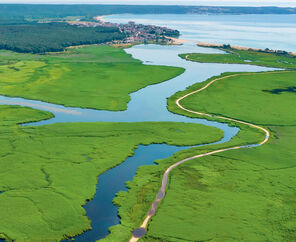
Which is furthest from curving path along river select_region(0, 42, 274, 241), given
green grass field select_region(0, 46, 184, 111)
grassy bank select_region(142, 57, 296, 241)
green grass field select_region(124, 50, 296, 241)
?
grassy bank select_region(142, 57, 296, 241)

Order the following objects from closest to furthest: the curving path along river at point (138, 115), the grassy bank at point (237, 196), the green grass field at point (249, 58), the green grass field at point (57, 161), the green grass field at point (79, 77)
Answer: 1. the grassy bank at point (237, 196)
2. the green grass field at point (57, 161)
3. the curving path along river at point (138, 115)
4. the green grass field at point (79, 77)
5. the green grass field at point (249, 58)

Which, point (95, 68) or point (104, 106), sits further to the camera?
point (95, 68)

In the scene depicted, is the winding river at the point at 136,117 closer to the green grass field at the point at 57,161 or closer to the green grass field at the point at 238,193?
the green grass field at the point at 57,161

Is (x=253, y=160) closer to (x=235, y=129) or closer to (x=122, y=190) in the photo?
(x=235, y=129)

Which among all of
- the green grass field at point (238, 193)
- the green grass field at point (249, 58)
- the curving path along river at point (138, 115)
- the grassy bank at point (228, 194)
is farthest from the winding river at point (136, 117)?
the green grass field at point (249, 58)

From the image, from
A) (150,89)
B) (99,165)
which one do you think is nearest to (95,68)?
(150,89)

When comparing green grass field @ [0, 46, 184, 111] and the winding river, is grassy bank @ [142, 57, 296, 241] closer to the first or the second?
the winding river
